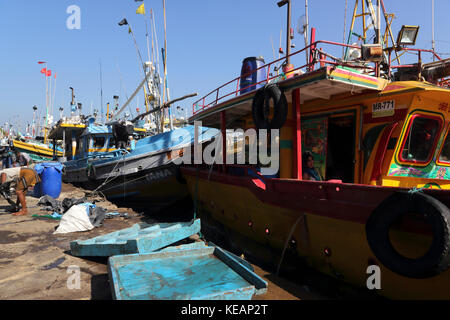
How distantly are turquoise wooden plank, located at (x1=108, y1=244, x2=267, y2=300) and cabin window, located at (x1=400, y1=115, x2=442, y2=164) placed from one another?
3.19 m

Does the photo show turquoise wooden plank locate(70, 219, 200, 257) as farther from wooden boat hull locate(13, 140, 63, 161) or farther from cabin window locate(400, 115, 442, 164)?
wooden boat hull locate(13, 140, 63, 161)

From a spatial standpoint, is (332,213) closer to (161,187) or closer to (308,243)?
(308,243)

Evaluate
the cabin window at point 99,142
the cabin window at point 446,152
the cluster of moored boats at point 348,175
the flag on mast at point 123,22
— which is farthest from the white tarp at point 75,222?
the flag on mast at point 123,22

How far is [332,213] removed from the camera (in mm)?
3852

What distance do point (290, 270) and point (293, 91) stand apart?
2.94 m

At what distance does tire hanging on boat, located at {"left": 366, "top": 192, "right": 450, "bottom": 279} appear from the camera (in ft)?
8.88

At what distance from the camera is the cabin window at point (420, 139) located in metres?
4.55

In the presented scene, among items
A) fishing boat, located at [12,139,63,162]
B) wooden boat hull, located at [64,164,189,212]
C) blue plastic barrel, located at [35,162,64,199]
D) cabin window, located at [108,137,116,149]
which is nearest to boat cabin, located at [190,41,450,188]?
wooden boat hull, located at [64,164,189,212]

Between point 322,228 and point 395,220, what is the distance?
1081 mm

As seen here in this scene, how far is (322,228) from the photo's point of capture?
4008mm

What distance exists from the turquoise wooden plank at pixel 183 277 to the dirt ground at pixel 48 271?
16.9 inches

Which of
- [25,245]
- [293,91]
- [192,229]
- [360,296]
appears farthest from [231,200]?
[25,245]

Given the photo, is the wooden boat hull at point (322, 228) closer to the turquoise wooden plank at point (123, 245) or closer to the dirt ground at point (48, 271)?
the dirt ground at point (48, 271)

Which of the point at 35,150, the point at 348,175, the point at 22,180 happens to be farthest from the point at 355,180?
the point at 35,150
